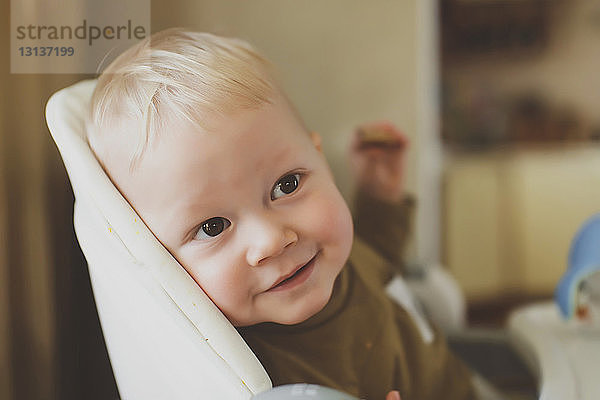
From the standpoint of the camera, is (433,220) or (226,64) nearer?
(226,64)

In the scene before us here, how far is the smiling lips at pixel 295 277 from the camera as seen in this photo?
1.64ft

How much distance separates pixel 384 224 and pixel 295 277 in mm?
311

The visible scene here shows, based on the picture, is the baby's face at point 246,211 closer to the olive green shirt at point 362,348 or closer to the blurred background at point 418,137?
the olive green shirt at point 362,348

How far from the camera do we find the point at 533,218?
1.85 m

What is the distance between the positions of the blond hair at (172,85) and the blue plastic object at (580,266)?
42 cm

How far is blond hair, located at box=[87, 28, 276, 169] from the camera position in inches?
18.6

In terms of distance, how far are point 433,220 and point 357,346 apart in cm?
105

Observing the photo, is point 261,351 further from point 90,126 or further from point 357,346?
point 90,126

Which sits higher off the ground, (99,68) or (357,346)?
(99,68)

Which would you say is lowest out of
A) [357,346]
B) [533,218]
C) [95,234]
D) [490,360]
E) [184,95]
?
[533,218]

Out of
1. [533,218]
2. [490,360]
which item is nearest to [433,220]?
[533,218]

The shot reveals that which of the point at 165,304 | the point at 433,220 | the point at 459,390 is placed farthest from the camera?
the point at 433,220

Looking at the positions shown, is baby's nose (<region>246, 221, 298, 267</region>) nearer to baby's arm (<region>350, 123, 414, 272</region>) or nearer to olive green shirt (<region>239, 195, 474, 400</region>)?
olive green shirt (<region>239, 195, 474, 400</region>)

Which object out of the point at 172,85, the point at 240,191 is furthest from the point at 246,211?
the point at 172,85
